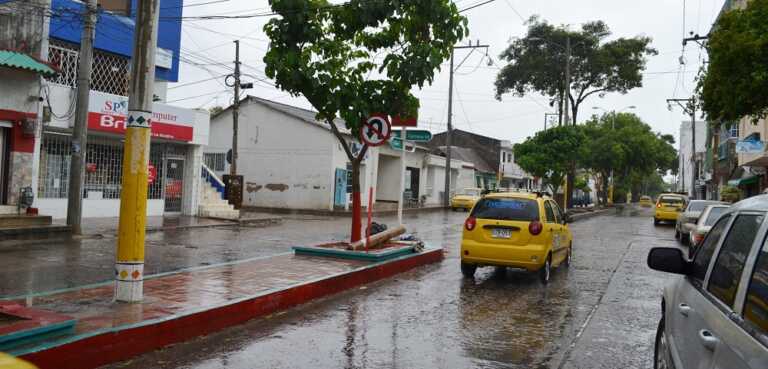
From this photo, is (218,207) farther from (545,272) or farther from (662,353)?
(662,353)

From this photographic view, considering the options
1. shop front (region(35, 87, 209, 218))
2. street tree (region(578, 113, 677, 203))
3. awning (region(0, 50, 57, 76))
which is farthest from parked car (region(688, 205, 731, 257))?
street tree (region(578, 113, 677, 203))

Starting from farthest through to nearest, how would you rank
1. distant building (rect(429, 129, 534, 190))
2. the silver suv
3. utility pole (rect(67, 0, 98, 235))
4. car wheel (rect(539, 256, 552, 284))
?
distant building (rect(429, 129, 534, 190)) < utility pole (rect(67, 0, 98, 235)) < car wheel (rect(539, 256, 552, 284)) < the silver suv

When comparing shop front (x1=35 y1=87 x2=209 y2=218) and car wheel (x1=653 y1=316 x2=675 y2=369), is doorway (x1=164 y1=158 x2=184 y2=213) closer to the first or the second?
shop front (x1=35 y1=87 x2=209 y2=218)

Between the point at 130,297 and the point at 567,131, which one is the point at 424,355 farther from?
the point at 567,131

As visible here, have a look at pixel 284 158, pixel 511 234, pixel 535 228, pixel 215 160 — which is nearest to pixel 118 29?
pixel 284 158

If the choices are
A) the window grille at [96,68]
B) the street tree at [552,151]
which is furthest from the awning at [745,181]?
the window grille at [96,68]

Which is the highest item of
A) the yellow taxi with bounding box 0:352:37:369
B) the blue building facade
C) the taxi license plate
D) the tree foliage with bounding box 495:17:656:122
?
the tree foliage with bounding box 495:17:656:122

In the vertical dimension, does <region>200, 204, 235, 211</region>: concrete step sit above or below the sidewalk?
above

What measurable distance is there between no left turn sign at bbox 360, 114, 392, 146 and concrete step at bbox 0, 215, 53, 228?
28.9ft

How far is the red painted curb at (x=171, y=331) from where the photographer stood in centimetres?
515

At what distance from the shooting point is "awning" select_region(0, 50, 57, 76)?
1519 centimetres

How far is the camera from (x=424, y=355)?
6.13 metres

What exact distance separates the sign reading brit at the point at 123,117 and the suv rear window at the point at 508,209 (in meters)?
12.3

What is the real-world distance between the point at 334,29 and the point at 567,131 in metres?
27.9
